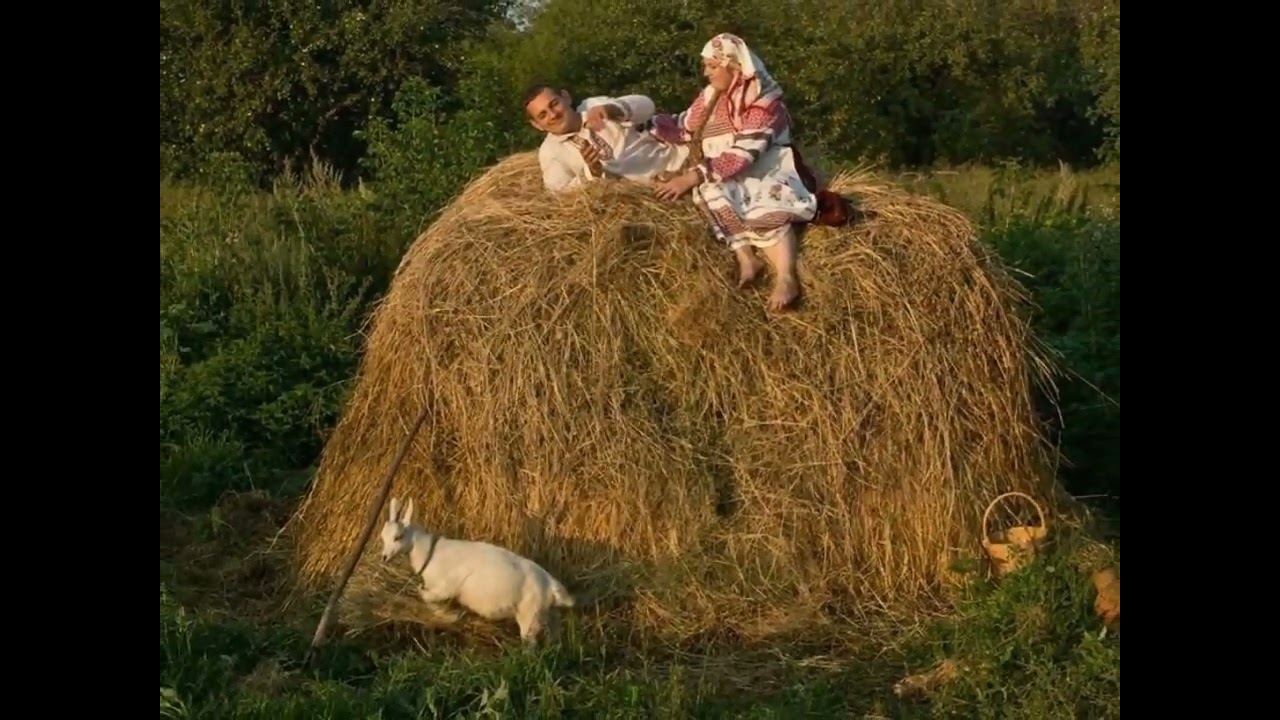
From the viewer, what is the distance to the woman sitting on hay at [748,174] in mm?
6523

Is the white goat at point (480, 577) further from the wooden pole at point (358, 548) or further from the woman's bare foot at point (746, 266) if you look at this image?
the woman's bare foot at point (746, 266)

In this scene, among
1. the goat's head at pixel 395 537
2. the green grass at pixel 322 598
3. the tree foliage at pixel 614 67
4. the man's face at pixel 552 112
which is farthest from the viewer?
the tree foliage at pixel 614 67

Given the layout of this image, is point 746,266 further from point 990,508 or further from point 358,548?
point 358,548

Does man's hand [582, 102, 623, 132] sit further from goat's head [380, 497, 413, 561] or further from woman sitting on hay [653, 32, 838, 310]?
goat's head [380, 497, 413, 561]

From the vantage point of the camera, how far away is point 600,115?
6.79m

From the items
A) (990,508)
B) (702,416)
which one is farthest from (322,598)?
(990,508)

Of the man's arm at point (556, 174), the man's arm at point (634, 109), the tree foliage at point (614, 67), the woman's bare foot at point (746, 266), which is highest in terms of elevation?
the man's arm at point (634, 109)

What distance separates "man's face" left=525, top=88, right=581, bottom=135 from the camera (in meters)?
6.76

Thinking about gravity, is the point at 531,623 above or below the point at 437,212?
below

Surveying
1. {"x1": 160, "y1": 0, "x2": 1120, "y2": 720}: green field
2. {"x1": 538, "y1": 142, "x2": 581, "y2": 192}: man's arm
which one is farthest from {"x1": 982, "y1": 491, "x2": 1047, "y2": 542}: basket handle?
{"x1": 538, "y1": 142, "x2": 581, "y2": 192}: man's arm

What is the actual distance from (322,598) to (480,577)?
1.10m

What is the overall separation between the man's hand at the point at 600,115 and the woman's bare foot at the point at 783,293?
1058 mm

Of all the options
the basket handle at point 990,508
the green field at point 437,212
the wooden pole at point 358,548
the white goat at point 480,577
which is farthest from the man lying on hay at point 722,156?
the green field at point 437,212

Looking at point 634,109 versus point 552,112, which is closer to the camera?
point 552,112
